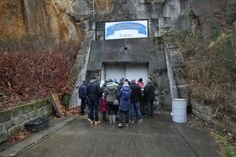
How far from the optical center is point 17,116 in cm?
751

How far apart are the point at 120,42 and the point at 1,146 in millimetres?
10037

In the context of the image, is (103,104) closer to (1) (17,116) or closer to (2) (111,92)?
(2) (111,92)

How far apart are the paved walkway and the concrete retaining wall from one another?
3.72ft

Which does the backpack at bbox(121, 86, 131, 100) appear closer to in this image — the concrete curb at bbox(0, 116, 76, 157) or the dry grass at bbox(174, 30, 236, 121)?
the concrete curb at bbox(0, 116, 76, 157)

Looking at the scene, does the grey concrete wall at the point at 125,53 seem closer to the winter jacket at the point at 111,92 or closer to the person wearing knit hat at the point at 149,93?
the person wearing knit hat at the point at 149,93

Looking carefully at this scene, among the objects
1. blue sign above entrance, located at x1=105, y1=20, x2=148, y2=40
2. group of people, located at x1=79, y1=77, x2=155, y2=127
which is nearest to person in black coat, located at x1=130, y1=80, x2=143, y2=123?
group of people, located at x1=79, y1=77, x2=155, y2=127

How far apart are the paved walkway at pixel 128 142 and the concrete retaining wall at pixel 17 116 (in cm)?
114

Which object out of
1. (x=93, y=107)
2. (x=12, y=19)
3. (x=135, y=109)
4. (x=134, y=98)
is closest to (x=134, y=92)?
(x=134, y=98)

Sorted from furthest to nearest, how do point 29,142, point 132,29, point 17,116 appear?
point 132,29 → point 17,116 → point 29,142

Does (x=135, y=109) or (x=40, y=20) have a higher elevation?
(x=40, y=20)

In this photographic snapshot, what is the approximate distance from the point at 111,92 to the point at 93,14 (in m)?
17.7

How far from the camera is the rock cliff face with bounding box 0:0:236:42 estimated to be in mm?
18438

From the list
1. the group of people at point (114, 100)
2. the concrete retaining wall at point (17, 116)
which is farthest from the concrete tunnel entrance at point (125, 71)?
A: the concrete retaining wall at point (17, 116)

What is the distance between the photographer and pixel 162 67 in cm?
1330
